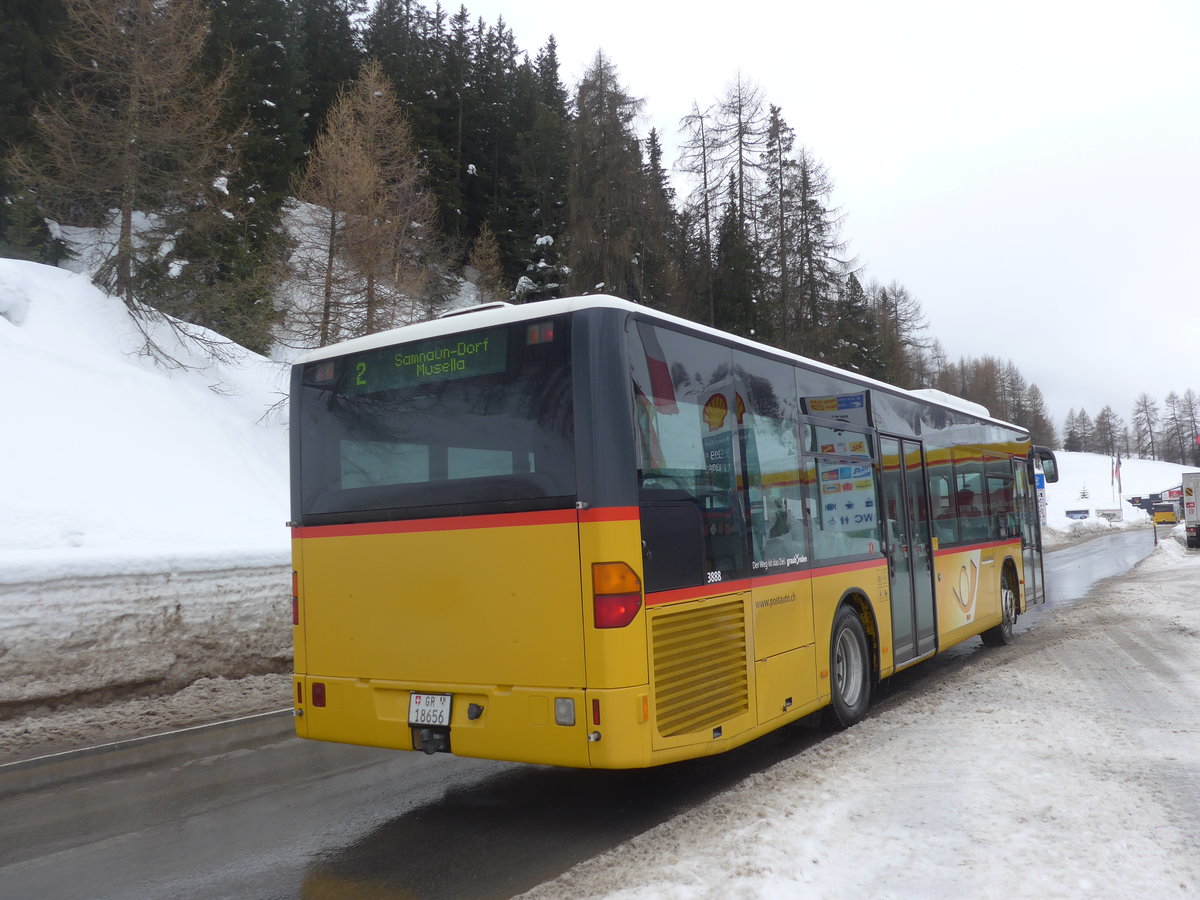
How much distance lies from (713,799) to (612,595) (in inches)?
65.5

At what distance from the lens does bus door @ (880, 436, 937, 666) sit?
28.7ft

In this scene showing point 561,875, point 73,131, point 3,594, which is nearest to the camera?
point 561,875

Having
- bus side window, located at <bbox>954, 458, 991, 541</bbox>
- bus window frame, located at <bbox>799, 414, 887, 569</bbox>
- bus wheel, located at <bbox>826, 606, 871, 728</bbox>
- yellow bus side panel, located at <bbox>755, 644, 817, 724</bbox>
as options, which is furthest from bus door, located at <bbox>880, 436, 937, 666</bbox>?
yellow bus side panel, located at <bbox>755, 644, 817, 724</bbox>

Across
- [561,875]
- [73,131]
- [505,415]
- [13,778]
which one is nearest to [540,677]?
[561,875]

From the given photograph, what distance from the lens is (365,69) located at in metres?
29.5

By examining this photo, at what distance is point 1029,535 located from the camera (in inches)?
562

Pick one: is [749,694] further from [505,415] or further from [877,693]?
[877,693]

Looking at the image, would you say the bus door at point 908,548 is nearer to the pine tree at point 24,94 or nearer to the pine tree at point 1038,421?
the pine tree at point 24,94

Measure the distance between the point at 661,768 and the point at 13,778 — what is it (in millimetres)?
4884

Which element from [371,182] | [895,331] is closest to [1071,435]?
[895,331]

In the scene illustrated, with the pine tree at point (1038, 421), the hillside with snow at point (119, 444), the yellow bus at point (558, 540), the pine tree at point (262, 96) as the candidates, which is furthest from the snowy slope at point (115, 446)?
the pine tree at point (1038, 421)

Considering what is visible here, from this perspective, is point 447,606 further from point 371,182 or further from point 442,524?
point 371,182

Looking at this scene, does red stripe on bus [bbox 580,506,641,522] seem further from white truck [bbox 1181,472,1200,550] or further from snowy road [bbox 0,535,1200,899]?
white truck [bbox 1181,472,1200,550]

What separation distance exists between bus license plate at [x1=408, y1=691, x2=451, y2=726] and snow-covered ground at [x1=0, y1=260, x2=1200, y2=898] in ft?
4.20
